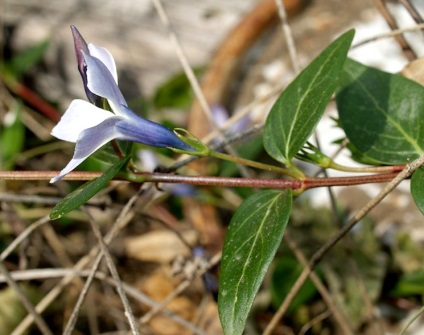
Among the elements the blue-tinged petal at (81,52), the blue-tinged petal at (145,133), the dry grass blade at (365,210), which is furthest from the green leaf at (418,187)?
the blue-tinged petal at (81,52)

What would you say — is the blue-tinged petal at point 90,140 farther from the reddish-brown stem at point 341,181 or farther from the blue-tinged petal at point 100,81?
the reddish-brown stem at point 341,181

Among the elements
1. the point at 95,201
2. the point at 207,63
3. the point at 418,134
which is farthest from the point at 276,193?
the point at 207,63

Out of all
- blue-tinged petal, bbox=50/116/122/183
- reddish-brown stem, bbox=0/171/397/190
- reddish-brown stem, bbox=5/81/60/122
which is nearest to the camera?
blue-tinged petal, bbox=50/116/122/183

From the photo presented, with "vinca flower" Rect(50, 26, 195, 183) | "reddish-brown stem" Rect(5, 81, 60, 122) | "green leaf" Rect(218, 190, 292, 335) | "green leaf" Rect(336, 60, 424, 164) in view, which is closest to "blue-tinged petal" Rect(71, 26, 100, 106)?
"vinca flower" Rect(50, 26, 195, 183)

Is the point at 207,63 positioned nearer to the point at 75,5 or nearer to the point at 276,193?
the point at 75,5

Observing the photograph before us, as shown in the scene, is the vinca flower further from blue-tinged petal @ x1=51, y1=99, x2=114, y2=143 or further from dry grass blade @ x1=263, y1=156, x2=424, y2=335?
dry grass blade @ x1=263, y1=156, x2=424, y2=335
